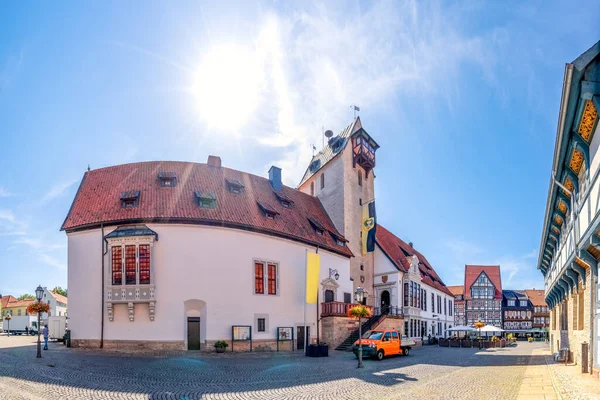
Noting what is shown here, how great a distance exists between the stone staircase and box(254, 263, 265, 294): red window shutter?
7.26 m

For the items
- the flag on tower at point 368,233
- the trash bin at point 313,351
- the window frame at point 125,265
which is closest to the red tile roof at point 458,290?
the flag on tower at point 368,233

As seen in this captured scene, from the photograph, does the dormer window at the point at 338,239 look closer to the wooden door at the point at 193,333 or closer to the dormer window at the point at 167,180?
the dormer window at the point at 167,180

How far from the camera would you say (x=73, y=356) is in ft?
68.1

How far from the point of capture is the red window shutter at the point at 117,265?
24484 millimetres

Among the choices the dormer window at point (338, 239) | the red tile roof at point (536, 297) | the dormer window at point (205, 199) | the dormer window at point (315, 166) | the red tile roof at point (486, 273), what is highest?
the dormer window at point (315, 166)

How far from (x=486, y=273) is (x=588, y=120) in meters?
82.8

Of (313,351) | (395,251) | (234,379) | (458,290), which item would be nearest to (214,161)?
(313,351)

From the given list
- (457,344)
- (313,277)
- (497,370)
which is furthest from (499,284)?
(497,370)

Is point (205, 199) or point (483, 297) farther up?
point (205, 199)

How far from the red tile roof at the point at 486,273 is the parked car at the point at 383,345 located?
6397 centimetres

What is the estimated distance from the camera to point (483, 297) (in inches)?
3354

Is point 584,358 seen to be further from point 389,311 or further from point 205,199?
point 389,311

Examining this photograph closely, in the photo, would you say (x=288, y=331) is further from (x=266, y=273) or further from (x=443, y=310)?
(x=443, y=310)

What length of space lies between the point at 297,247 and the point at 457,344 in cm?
2114
